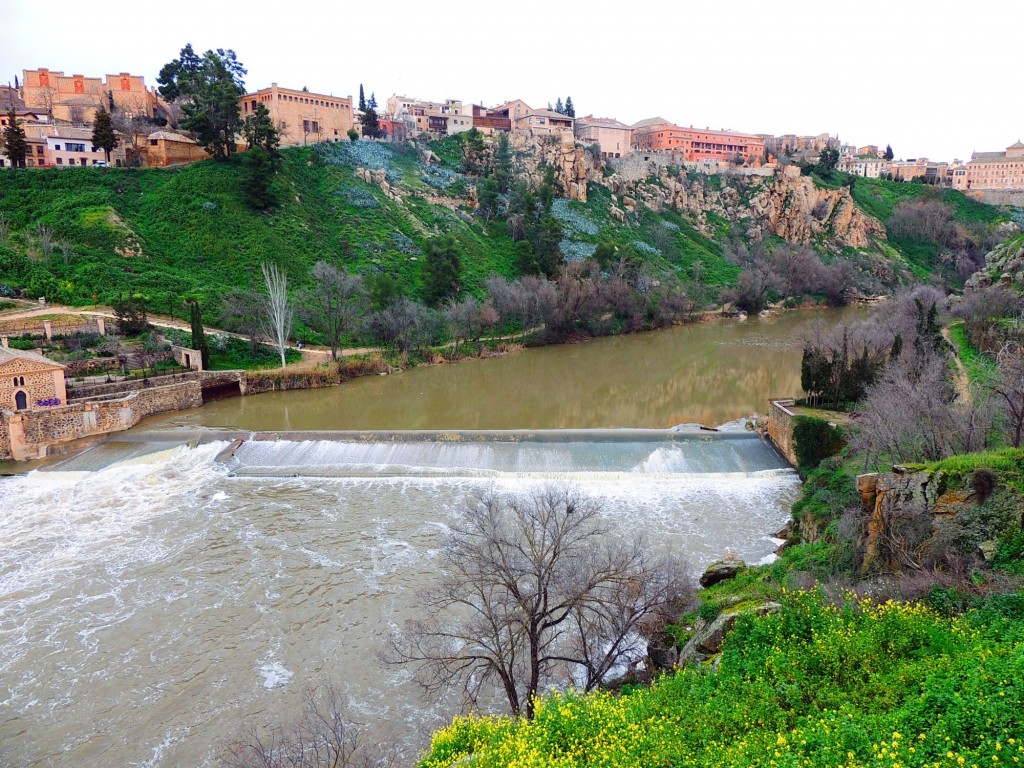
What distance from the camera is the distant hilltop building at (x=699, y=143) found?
93312 millimetres

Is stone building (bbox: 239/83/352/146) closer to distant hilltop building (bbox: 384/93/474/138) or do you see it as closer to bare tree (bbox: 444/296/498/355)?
distant hilltop building (bbox: 384/93/474/138)

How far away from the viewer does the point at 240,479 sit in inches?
930

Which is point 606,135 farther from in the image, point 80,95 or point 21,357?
point 21,357

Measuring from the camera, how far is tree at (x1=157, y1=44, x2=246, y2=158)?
52.6 meters

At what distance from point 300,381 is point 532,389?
13.5 metres

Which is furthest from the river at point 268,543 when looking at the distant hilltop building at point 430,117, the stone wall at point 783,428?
the distant hilltop building at point 430,117

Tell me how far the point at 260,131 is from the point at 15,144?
17878 mm

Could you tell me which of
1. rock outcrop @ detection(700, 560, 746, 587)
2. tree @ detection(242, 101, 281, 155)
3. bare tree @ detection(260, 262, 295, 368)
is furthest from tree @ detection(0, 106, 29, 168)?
rock outcrop @ detection(700, 560, 746, 587)

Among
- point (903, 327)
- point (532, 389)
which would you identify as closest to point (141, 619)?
point (532, 389)

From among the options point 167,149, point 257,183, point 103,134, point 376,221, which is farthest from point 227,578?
point 167,149

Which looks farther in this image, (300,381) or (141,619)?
(300,381)

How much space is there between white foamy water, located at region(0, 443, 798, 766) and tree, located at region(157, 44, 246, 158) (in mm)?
37900

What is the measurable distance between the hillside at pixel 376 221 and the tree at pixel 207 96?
2455mm

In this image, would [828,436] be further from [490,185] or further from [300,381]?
[490,185]
